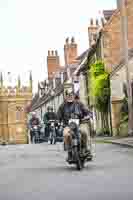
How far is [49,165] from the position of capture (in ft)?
45.3

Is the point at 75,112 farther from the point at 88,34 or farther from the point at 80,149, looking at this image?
the point at 88,34

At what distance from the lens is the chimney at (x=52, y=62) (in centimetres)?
7662

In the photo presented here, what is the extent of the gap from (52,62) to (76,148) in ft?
220

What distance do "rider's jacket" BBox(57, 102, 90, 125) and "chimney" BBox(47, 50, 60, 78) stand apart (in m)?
63.3

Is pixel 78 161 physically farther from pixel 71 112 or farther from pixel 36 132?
pixel 36 132

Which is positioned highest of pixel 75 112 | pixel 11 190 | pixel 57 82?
pixel 57 82

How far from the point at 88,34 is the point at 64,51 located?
34.9 feet

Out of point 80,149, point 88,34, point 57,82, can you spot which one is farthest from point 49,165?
point 57,82

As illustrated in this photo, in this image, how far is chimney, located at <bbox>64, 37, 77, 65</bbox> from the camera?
212 ft

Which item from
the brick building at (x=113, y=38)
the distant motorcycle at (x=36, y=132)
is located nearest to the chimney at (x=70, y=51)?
the brick building at (x=113, y=38)

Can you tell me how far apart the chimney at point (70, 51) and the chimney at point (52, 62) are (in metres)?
9.27

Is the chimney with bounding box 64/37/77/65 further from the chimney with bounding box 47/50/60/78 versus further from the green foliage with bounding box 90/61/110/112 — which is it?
the green foliage with bounding box 90/61/110/112

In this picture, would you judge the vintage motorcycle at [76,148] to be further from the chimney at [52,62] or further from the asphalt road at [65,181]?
the chimney at [52,62]

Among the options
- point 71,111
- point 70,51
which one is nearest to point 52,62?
point 70,51
